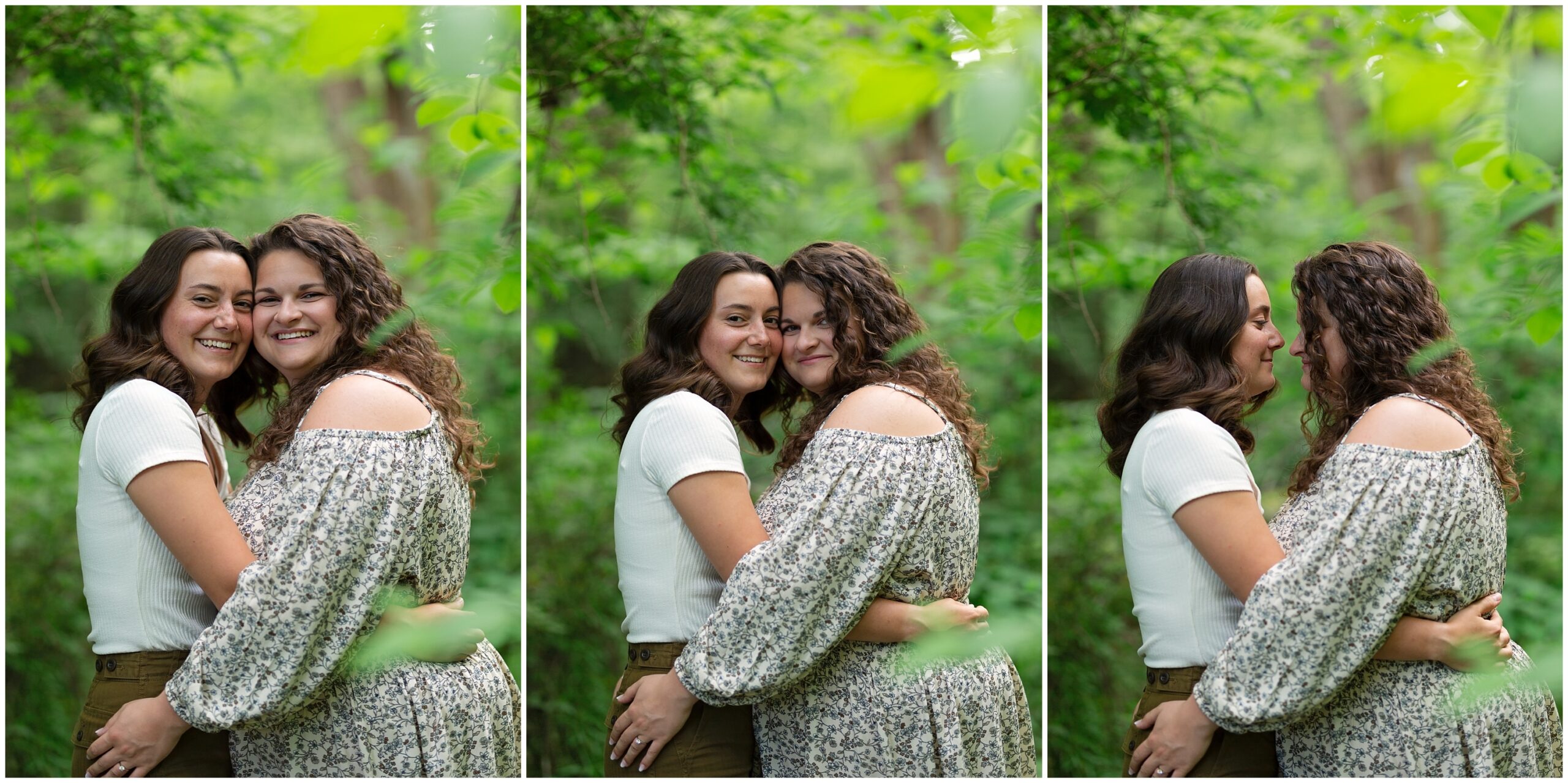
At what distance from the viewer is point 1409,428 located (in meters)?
2.05

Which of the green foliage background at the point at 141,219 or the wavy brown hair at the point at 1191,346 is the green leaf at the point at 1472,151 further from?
the green foliage background at the point at 141,219

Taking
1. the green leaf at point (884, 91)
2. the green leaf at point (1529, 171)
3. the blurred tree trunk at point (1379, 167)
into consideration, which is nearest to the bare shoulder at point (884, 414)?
the green leaf at point (1529, 171)

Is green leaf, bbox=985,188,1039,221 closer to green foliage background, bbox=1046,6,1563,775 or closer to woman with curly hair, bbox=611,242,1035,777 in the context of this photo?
woman with curly hair, bbox=611,242,1035,777

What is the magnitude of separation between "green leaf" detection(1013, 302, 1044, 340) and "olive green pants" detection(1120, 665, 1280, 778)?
0.88 metres

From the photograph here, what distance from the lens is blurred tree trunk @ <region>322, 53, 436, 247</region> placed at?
446 centimetres

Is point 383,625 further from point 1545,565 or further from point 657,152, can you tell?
point 1545,565

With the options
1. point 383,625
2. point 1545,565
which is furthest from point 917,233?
point 1545,565

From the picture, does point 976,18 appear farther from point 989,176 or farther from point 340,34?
point 989,176

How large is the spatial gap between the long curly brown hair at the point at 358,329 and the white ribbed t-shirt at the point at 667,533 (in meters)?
0.34

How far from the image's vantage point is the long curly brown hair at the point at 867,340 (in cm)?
236

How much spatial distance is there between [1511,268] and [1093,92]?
1.48 m

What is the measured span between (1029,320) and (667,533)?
106cm

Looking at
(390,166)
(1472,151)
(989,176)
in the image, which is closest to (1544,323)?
(1472,151)

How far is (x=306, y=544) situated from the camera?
2.00 meters
